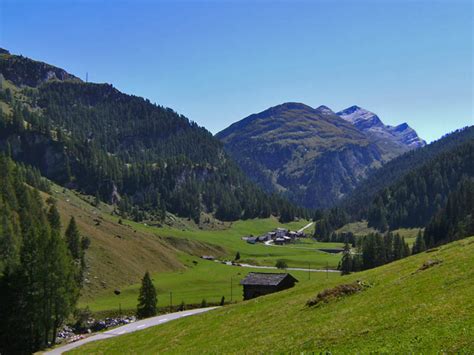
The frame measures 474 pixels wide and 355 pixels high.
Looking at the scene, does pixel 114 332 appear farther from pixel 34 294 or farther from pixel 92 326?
pixel 92 326

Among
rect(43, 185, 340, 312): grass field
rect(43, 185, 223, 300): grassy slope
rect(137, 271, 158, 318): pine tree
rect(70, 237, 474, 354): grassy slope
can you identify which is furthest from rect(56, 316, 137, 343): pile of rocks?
rect(70, 237, 474, 354): grassy slope

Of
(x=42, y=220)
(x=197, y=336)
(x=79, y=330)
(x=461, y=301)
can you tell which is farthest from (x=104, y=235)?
(x=461, y=301)

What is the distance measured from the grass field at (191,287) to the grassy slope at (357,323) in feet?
225

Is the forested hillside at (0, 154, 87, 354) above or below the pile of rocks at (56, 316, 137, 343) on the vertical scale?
above

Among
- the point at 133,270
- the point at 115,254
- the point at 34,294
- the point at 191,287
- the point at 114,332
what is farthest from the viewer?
the point at 115,254

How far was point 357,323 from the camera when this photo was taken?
3097 cm

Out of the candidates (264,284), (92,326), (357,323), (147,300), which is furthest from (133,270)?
(357,323)

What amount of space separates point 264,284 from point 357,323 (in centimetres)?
5742

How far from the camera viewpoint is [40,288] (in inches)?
3066

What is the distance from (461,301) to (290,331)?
12203 mm

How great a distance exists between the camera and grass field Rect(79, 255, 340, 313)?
12569 centimetres

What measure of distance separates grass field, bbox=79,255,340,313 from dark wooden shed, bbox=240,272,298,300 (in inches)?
1065

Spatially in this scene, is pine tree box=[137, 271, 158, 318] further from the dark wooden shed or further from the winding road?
the dark wooden shed

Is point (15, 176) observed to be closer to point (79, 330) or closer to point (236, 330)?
point (79, 330)
